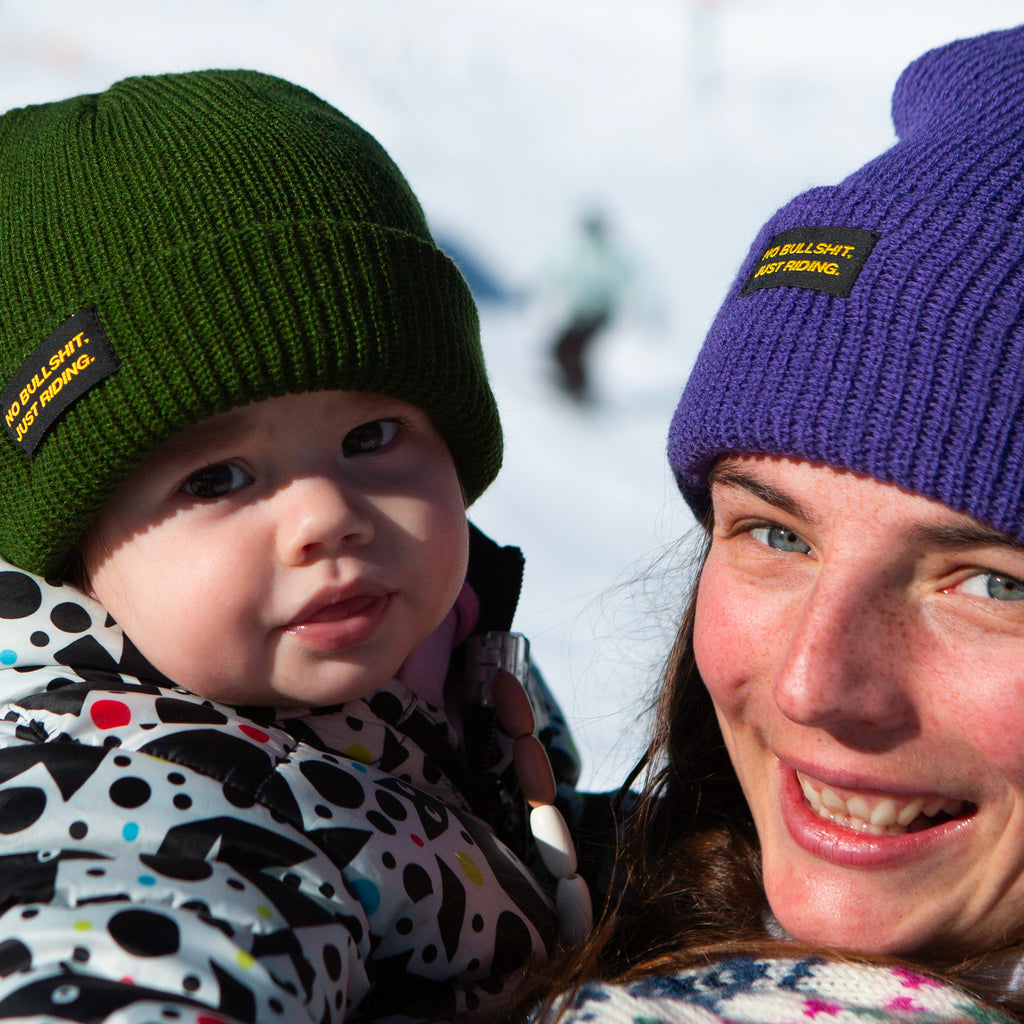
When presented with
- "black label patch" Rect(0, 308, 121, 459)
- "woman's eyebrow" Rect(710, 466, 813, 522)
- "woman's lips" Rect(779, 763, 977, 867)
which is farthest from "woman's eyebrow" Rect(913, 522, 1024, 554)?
"black label patch" Rect(0, 308, 121, 459)

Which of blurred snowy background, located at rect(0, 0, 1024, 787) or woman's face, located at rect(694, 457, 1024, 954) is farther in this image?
blurred snowy background, located at rect(0, 0, 1024, 787)

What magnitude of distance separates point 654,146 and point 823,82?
1.12 m

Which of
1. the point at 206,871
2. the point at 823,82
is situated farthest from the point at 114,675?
the point at 823,82

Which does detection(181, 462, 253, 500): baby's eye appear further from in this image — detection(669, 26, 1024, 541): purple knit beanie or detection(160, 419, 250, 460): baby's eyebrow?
detection(669, 26, 1024, 541): purple knit beanie

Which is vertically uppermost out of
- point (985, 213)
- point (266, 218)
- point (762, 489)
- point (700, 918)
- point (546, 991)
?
point (985, 213)

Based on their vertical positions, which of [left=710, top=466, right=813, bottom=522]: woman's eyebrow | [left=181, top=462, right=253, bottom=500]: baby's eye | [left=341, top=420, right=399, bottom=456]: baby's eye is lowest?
[left=181, top=462, right=253, bottom=500]: baby's eye

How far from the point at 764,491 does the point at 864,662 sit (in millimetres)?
267

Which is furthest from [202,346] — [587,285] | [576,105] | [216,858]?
[576,105]

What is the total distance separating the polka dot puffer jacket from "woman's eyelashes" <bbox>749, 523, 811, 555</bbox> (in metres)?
0.58

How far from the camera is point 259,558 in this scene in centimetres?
Result: 152

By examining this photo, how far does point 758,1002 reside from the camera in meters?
1.29

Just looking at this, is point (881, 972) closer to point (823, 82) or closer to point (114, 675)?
point (114, 675)

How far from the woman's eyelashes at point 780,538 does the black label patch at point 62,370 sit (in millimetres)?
896

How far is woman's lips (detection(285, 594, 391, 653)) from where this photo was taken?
1.55 meters
